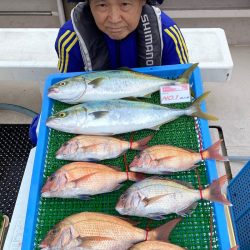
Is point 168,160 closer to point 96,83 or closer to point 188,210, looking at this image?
point 188,210

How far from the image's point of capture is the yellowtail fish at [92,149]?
154 cm

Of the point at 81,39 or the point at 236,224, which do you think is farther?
the point at 236,224

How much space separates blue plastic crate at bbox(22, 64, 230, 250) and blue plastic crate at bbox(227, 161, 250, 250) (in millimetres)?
648

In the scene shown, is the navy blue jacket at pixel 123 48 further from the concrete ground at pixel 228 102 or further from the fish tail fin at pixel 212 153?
the concrete ground at pixel 228 102

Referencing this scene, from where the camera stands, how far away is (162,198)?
1.39 m

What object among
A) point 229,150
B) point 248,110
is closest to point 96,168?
point 229,150

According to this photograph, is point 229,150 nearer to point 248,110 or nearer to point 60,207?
point 248,110

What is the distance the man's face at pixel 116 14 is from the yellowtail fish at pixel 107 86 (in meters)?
0.24

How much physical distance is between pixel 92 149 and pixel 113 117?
0.19 metres

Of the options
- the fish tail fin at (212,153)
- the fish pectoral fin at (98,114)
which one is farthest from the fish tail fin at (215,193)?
the fish pectoral fin at (98,114)

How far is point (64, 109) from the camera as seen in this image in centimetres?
Answer: 173

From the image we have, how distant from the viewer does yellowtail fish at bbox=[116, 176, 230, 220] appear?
136 cm

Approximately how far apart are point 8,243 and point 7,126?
62.3 inches

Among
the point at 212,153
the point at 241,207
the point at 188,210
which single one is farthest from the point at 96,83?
the point at 241,207
